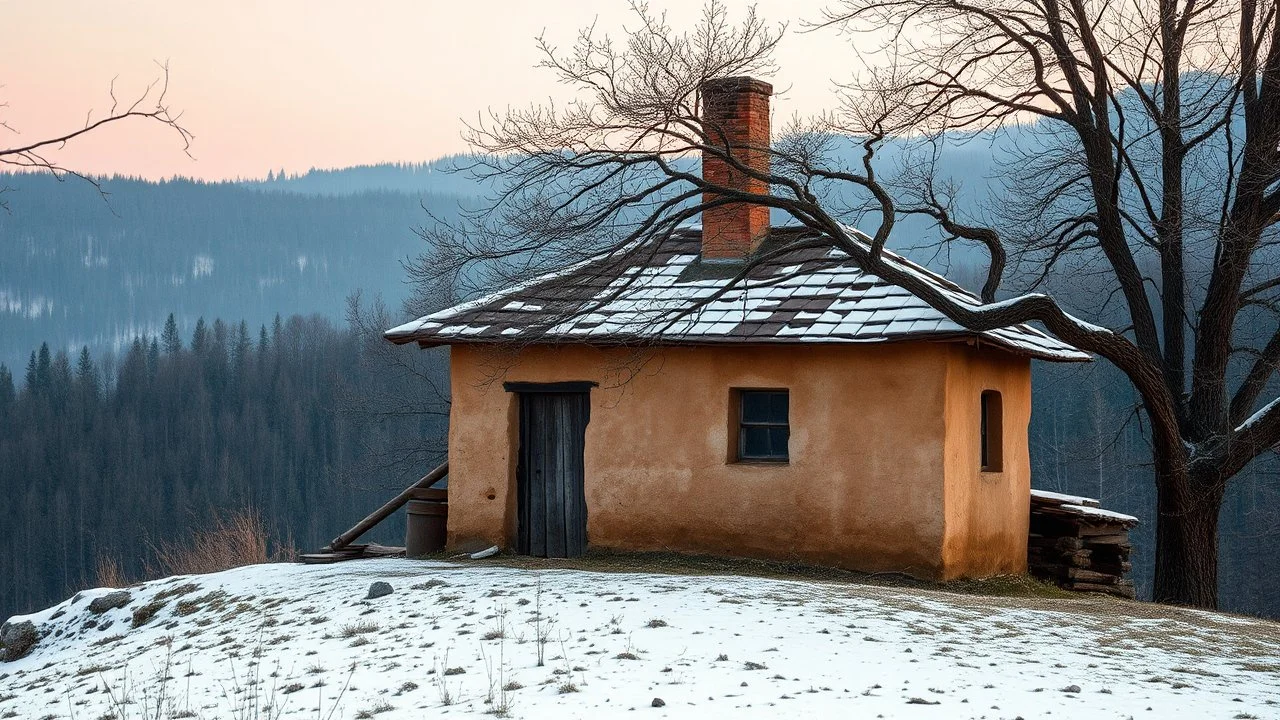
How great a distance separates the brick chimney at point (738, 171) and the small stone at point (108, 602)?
7.81m

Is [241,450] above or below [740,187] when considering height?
below

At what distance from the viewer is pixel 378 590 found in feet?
36.7

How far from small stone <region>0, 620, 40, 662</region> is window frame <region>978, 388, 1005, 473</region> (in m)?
10.6

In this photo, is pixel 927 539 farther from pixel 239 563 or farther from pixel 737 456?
pixel 239 563

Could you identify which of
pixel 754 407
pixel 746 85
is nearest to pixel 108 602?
pixel 754 407

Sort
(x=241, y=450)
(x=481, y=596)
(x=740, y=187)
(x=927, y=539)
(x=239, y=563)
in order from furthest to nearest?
(x=241, y=450), (x=239, y=563), (x=740, y=187), (x=927, y=539), (x=481, y=596)

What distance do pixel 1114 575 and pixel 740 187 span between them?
263 inches

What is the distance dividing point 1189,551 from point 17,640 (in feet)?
44.6

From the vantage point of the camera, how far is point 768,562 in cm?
1390

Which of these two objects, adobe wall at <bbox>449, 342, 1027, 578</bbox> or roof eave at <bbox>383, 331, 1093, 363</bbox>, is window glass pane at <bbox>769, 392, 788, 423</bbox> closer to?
adobe wall at <bbox>449, 342, 1027, 578</bbox>

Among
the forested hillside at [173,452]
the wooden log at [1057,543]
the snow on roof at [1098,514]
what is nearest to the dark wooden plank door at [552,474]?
the wooden log at [1057,543]

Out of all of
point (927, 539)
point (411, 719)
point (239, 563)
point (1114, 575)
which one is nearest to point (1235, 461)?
point (1114, 575)

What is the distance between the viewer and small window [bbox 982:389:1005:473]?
15227 mm

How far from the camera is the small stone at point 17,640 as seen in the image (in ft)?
41.7
